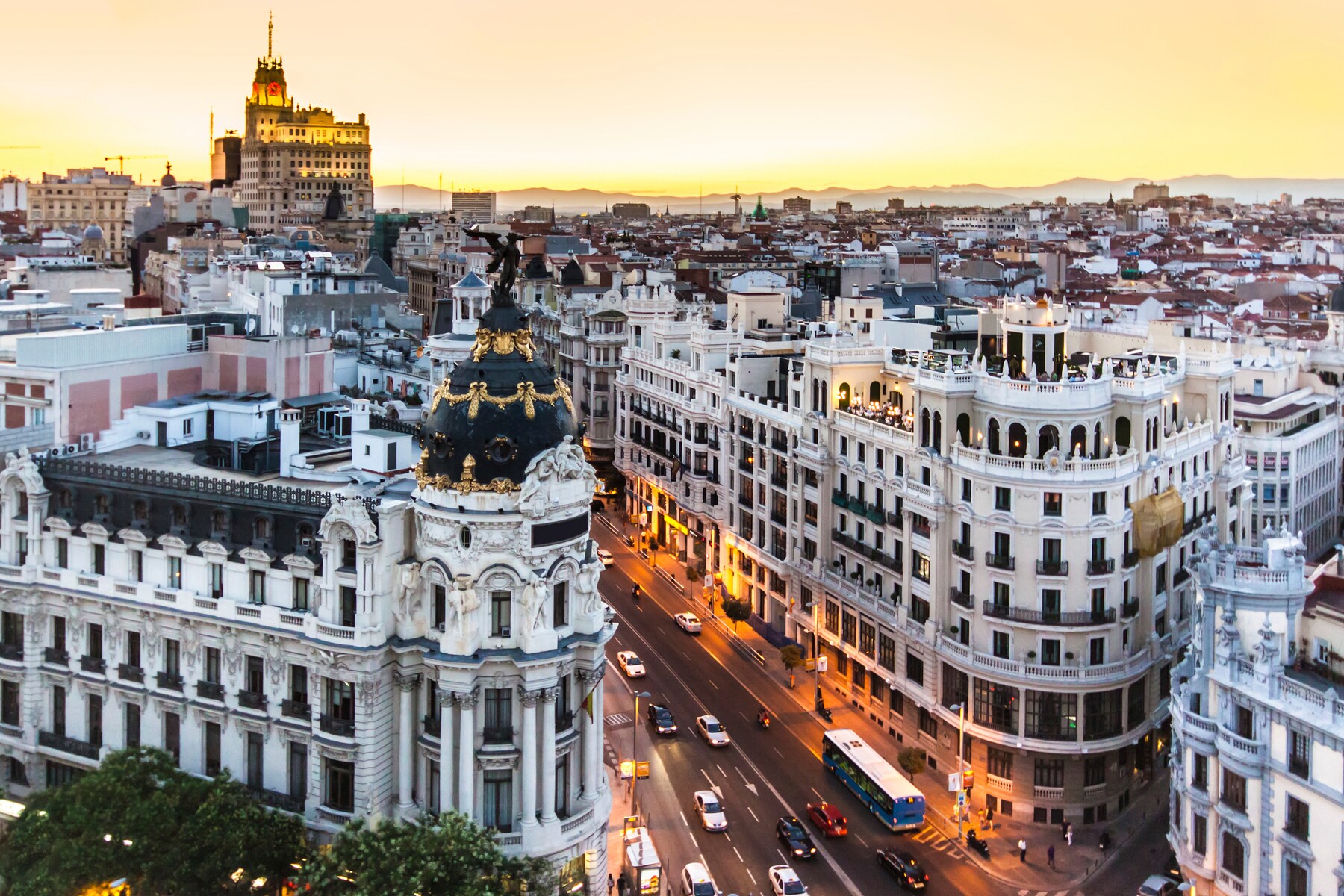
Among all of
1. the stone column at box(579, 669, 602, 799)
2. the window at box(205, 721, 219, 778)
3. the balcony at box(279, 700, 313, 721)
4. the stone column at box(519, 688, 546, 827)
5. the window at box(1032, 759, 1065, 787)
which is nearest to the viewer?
the stone column at box(519, 688, 546, 827)

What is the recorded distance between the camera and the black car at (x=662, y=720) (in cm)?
9450

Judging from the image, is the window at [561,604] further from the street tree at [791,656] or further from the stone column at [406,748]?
the street tree at [791,656]

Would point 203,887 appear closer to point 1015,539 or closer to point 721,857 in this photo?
point 721,857

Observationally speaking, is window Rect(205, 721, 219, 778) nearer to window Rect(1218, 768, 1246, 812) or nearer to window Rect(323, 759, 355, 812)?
window Rect(323, 759, 355, 812)

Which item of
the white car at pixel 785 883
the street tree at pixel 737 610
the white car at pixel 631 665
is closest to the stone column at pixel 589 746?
the white car at pixel 785 883

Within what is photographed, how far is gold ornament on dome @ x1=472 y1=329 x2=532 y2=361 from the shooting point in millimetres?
66750

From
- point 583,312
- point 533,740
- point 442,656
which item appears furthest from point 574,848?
point 583,312

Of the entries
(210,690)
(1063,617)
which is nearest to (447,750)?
(210,690)

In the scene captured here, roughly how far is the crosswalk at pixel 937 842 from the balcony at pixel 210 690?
39.3 m

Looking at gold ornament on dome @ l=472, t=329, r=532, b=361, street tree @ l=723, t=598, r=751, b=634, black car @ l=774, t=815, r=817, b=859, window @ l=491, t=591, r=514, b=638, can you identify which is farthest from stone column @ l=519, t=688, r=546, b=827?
street tree @ l=723, t=598, r=751, b=634

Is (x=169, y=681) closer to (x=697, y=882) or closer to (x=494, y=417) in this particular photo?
(x=494, y=417)

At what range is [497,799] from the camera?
65.8m

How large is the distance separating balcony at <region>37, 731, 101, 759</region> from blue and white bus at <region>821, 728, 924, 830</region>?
1688 inches

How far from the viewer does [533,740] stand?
6494cm
